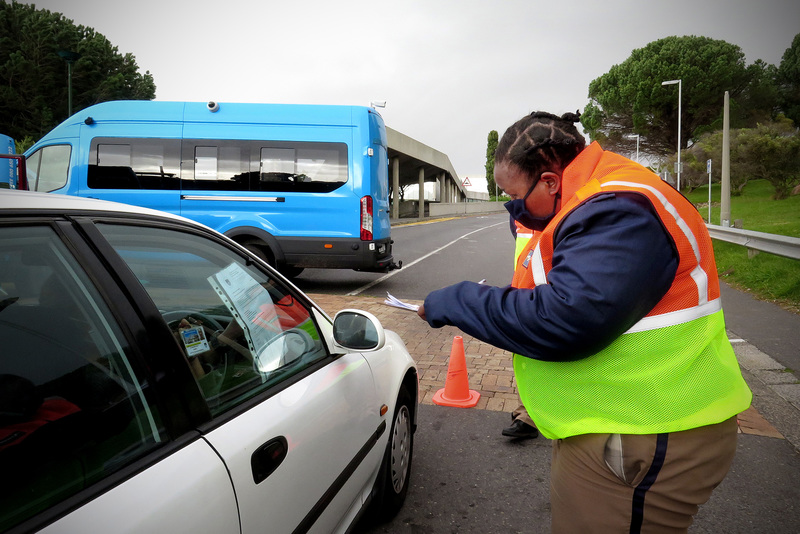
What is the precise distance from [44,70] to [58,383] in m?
40.7

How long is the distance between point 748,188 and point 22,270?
48812 millimetres

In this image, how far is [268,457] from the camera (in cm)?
161

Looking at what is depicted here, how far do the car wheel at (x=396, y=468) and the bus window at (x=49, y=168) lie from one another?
873cm

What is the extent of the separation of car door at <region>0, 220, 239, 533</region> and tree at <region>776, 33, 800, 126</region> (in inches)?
2303

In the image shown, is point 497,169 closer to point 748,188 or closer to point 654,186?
point 654,186

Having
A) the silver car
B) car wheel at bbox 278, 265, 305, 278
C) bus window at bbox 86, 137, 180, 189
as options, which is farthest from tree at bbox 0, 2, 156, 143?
the silver car

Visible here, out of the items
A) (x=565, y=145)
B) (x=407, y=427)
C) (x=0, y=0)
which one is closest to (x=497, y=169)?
(x=565, y=145)

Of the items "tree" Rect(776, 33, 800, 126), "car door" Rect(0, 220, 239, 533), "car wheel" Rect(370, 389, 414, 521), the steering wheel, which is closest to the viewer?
"car door" Rect(0, 220, 239, 533)

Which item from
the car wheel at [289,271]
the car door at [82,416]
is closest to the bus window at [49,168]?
the car wheel at [289,271]

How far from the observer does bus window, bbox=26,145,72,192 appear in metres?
9.52

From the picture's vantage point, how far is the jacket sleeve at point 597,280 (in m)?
1.34

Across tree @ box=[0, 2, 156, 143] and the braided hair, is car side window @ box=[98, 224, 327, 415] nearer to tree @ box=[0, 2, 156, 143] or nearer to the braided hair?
the braided hair

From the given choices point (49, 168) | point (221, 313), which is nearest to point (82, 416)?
point (221, 313)

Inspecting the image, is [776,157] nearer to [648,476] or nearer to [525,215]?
[525,215]
